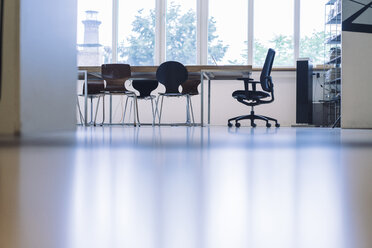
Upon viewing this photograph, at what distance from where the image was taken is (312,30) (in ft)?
26.2

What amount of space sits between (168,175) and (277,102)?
754cm

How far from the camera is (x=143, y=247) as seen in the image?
0.23 m

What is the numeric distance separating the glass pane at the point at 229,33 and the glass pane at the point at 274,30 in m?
0.21

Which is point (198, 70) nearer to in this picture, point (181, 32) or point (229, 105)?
point (229, 105)

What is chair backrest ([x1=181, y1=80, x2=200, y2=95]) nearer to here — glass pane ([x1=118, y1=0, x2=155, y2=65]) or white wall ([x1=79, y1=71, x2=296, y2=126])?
white wall ([x1=79, y1=71, x2=296, y2=126])

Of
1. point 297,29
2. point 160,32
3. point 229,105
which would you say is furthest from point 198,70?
point 297,29

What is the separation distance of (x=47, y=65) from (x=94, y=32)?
6.25 m

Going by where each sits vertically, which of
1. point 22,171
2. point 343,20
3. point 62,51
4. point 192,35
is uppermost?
point 192,35

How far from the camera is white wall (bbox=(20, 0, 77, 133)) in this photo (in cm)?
202

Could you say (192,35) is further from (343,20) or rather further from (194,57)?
(343,20)

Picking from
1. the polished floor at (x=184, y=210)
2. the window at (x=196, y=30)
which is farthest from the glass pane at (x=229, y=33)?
Result: the polished floor at (x=184, y=210)

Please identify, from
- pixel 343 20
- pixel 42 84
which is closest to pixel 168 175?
pixel 42 84

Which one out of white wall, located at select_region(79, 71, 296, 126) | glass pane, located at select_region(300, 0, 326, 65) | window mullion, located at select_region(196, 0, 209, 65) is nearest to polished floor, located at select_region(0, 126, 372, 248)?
white wall, located at select_region(79, 71, 296, 126)

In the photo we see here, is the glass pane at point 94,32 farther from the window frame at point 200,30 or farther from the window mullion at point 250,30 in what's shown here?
the window mullion at point 250,30
